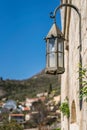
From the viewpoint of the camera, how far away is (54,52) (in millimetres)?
5508

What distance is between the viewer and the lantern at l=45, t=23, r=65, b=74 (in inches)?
215

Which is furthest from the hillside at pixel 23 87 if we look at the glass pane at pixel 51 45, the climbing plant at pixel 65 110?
the glass pane at pixel 51 45

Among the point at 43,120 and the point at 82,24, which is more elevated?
the point at 82,24

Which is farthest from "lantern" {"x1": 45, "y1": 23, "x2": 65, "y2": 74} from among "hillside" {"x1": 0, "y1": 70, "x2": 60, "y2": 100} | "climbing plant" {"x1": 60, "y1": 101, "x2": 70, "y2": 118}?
"hillside" {"x1": 0, "y1": 70, "x2": 60, "y2": 100}

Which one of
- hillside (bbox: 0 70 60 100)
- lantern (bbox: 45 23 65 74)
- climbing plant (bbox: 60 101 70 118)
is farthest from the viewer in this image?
hillside (bbox: 0 70 60 100)

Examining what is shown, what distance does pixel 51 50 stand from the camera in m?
5.54

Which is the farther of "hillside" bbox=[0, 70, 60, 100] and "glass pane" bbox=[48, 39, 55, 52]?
"hillside" bbox=[0, 70, 60, 100]

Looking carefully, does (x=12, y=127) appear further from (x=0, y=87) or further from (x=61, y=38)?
(x=0, y=87)

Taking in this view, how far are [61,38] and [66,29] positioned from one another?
296 cm

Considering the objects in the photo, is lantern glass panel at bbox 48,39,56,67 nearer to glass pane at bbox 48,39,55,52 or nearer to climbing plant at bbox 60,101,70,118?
glass pane at bbox 48,39,55,52

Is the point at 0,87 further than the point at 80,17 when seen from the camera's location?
Yes

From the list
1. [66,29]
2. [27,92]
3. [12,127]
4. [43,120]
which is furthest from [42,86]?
[66,29]

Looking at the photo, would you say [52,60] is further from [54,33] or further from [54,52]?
[54,33]

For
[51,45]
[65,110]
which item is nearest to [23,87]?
[65,110]
